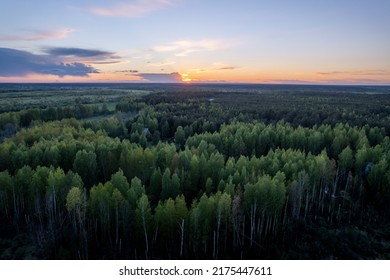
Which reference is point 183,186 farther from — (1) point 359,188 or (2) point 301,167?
(1) point 359,188

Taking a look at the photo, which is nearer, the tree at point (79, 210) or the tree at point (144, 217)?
the tree at point (144, 217)

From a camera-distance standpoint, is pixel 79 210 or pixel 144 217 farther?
pixel 79 210

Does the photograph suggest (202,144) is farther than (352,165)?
Yes

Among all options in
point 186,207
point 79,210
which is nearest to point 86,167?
point 79,210

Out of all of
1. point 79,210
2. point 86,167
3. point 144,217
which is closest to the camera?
point 144,217

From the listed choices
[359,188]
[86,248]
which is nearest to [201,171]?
[86,248]

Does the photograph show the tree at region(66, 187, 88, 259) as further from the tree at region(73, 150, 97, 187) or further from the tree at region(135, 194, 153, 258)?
the tree at region(73, 150, 97, 187)

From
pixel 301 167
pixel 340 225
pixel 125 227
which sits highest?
pixel 301 167

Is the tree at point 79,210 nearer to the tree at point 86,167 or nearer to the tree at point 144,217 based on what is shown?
the tree at point 144,217

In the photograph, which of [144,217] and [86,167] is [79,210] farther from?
[86,167]

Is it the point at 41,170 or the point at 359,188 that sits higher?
the point at 41,170

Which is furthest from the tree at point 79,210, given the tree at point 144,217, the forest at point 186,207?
the tree at point 144,217
